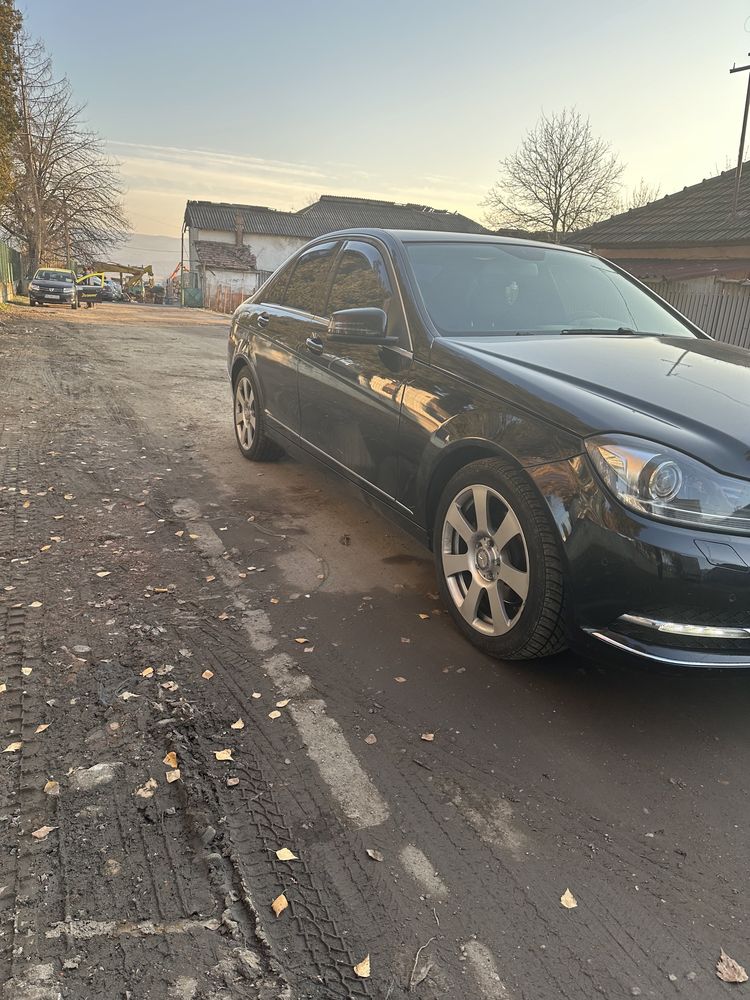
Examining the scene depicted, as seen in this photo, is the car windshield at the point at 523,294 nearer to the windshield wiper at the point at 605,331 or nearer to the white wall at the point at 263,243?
the windshield wiper at the point at 605,331

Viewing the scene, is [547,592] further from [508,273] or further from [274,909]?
[508,273]

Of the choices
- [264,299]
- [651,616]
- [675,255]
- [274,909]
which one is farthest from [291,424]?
[675,255]

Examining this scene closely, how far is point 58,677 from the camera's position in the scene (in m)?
2.76

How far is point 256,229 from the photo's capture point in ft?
208

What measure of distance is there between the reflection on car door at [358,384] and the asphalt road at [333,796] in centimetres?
67

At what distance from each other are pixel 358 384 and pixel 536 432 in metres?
1.39

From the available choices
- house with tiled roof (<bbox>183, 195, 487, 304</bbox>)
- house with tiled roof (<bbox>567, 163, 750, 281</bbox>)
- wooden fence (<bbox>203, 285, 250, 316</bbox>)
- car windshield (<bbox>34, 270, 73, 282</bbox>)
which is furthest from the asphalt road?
house with tiled roof (<bbox>183, 195, 487, 304</bbox>)

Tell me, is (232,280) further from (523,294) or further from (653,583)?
(653,583)

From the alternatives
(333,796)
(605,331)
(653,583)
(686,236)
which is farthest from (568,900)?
(686,236)

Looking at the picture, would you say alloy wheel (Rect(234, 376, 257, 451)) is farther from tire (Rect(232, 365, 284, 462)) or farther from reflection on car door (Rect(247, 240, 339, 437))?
reflection on car door (Rect(247, 240, 339, 437))

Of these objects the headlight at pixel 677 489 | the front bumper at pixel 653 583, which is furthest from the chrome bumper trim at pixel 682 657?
the headlight at pixel 677 489

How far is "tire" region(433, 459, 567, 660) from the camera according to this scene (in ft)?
8.54

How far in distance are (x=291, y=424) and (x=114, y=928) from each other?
11.1ft

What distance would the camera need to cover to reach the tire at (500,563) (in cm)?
260
